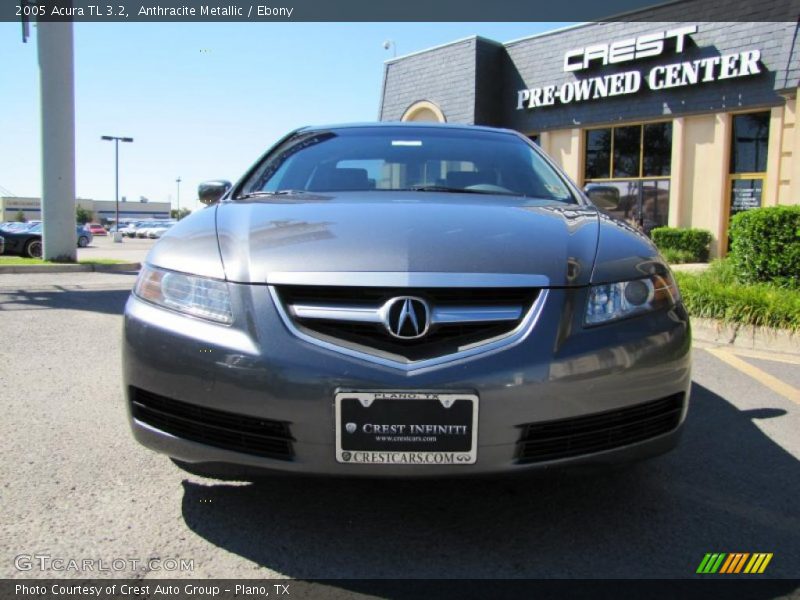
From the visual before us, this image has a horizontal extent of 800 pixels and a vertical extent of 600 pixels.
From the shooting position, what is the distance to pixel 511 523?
7.36 ft

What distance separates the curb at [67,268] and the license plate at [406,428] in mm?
11134

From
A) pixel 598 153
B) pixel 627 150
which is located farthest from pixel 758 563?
pixel 598 153

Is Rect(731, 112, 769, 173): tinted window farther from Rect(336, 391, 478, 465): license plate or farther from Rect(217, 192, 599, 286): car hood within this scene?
Rect(336, 391, 478, 465): license plate

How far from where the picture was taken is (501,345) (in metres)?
1.87

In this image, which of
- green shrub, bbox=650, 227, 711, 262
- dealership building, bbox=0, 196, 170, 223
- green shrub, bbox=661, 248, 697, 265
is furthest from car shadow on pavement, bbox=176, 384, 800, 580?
dealership building, bbox=0, 196, 170, 223

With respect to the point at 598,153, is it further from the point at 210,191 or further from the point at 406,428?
the point at 406,428

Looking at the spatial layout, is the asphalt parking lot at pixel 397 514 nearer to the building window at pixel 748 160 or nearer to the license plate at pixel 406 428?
the license plate at pixel 406 428

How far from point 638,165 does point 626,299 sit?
17038 mm

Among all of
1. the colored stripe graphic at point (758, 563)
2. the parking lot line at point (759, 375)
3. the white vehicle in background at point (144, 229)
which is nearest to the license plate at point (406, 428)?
the colored stripe graphic at point (758, 563)

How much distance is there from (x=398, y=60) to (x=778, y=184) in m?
12.6

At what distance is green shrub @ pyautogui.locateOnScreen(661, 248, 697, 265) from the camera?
14882 millimetres

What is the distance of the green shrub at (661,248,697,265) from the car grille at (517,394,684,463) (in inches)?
531

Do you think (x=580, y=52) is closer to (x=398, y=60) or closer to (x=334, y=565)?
(x=398, y=60)
